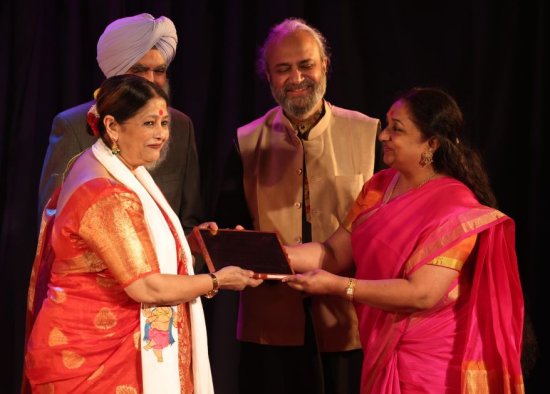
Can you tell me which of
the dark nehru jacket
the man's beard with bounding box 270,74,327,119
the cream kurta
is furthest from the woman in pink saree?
the dark nehru jacket

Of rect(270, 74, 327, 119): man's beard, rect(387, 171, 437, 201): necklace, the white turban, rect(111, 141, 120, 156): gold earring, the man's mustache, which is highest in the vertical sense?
the white turban

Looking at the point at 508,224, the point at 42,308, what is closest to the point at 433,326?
the point at 508,224

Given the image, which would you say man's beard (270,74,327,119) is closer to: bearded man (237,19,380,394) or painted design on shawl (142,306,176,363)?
bearded man (237,19,380,394)

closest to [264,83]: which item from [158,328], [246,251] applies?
[246,251]

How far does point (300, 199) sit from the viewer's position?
3457mm

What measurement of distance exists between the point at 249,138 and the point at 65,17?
50.5 inches

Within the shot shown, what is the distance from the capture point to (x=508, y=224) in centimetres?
289

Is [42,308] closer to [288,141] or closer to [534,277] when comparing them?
[288,141]

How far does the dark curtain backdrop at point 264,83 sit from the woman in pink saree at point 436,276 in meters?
1.23

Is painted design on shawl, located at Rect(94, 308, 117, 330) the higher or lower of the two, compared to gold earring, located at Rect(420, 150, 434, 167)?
lower

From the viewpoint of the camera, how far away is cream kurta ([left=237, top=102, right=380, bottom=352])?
338cm

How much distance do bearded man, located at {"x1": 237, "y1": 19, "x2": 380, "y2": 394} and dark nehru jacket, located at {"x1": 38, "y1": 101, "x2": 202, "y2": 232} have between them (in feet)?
0.78

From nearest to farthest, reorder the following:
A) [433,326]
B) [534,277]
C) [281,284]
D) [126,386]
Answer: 1. [126,386]
2. [433,326]
3. [281,284]
4. [534,277]

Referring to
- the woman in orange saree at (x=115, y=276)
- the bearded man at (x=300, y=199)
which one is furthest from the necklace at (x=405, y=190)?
the woman in orange saree at (x=115, y=276)
